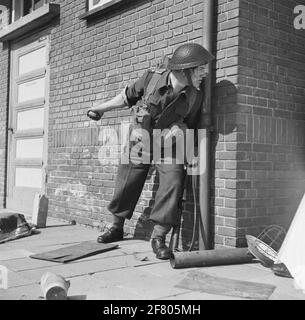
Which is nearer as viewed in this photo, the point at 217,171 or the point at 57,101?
the point at 217,171

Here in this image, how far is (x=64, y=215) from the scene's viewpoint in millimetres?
6633

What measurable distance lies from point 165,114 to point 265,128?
0.96 meters

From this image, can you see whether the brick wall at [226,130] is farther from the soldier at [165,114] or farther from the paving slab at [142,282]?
the paving slab at [142,282]

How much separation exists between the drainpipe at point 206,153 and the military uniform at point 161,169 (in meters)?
0.08

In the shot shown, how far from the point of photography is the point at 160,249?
430cm

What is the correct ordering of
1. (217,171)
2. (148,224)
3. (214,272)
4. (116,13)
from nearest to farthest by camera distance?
(214,272)
(217,171)
(148,224)
(116,13)

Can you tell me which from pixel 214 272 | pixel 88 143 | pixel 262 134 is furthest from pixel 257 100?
pixel 88 143

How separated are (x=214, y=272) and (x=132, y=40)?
2.94 meters

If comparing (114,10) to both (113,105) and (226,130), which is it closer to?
(113,105)

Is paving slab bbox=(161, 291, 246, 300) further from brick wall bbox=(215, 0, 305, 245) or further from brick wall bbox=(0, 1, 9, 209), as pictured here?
brick wall bbox=(0, 1, 9, 209)

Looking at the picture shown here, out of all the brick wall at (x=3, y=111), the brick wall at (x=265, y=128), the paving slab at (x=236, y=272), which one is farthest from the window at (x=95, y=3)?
the paving slab at (x=236, y=272)

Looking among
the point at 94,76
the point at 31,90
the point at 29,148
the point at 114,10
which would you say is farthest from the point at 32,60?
the point at 114,10

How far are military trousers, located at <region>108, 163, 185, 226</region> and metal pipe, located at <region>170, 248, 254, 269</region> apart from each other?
0.40 meters

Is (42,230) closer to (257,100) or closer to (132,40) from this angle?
(132,40)
